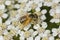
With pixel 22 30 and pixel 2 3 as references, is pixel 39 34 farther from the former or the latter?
pixel 2 3

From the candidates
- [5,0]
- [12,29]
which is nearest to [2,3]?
[5,0]

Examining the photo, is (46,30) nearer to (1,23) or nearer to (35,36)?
(35,36)
